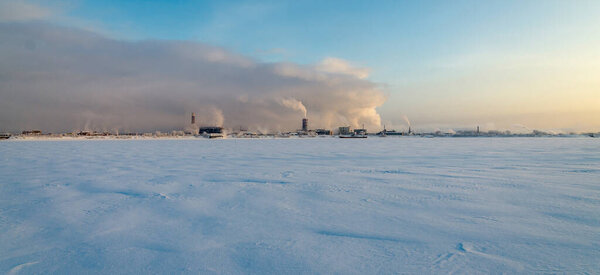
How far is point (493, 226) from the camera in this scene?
167 inches

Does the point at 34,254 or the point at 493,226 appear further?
the point at 493,226

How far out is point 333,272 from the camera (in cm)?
297

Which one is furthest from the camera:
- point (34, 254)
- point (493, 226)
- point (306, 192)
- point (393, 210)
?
point (306, 192)

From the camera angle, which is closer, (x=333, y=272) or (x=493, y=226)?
(x=333, y=272)

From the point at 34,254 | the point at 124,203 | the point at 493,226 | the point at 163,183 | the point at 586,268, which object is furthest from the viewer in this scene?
the point at 163,183

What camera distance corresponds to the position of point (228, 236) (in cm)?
397

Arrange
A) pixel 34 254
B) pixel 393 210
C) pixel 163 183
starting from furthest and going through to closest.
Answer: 1. pixel 163 183
2. pixel 393 210
3. pixel 34 254

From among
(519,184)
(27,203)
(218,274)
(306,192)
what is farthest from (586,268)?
(27,203)

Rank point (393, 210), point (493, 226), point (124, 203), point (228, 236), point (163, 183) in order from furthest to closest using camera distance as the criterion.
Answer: point (163, 183)
point (124, 203)
point (393, 210)
point (493, 226)
point (228, 236)

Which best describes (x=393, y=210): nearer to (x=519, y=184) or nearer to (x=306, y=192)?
(x=306, y=192)

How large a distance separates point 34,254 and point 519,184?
925cm

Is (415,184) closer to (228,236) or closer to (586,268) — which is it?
(586,268)

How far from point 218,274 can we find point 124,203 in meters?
3.79

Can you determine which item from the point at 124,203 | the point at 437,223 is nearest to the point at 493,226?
the point at 437,223
